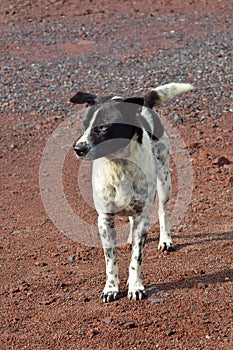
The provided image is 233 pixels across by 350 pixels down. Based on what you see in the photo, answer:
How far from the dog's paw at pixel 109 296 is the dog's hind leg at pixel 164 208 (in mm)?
1167

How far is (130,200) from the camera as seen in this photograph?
21.2 feet

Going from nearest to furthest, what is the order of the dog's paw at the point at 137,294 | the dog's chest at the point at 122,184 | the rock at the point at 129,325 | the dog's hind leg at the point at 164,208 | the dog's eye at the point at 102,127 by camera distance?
the dog's eye at the point at 102,127, the rock at the point at 129,325, the dog's chest at the point at 122,184, the dog's paw at the point at 137,294, the dog's hind leg at the point at 164,208

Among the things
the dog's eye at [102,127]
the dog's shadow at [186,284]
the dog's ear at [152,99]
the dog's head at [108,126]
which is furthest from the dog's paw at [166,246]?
the dog's eye at [102,127]

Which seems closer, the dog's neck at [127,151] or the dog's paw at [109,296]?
the dog's neck at [127,151]

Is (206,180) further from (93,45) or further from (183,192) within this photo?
(93,45)

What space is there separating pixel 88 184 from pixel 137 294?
310 cm

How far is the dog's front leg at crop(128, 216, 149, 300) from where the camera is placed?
6.59 meters

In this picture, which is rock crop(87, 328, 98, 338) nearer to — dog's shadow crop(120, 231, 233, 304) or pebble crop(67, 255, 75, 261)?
dog's shadow crop(120, 231, 233, 304)

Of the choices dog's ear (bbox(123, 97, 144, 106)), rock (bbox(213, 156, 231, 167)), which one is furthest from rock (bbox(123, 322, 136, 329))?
rock (bbox(213, 156, 231, 167))

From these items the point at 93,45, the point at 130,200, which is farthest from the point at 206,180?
the point at 93,45

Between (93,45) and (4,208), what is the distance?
7520 mm

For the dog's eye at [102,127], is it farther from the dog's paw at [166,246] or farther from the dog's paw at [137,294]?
the dog's paw at [166,246]

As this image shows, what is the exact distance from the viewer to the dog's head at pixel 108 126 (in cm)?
592

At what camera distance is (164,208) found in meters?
7.79
